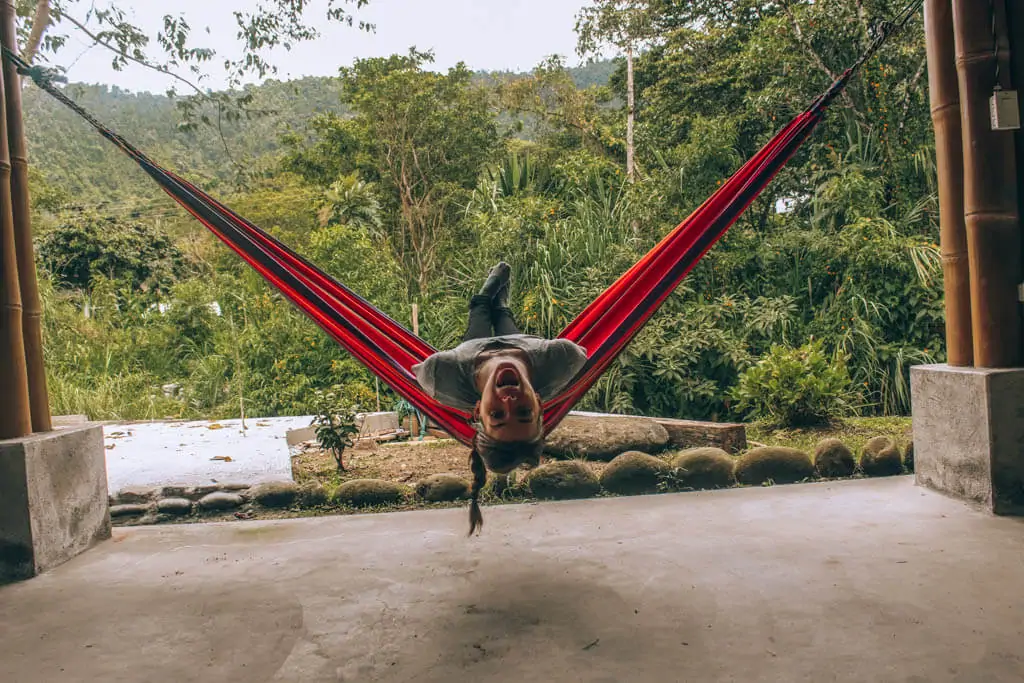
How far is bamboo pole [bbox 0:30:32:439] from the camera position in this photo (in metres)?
1.96

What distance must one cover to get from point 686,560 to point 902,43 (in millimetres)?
4586

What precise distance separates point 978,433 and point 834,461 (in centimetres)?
76

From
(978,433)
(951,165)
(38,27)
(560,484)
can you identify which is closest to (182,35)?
(38,27)

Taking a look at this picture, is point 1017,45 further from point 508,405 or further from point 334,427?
point 334,427

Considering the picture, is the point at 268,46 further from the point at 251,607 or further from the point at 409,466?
the point at 251,607

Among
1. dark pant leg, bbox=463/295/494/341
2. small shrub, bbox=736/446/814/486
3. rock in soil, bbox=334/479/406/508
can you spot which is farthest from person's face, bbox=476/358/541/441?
small shrub, bbox=736/446/814/486

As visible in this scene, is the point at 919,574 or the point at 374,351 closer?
the point at 919,574

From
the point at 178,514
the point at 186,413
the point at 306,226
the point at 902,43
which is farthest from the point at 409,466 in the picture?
the point at 306,226

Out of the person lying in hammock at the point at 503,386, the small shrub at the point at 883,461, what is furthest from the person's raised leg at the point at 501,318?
the small shrub at the point at 883,461

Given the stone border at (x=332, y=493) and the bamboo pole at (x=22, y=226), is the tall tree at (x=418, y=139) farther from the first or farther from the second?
the bamboo pole at (x=22, y=226)

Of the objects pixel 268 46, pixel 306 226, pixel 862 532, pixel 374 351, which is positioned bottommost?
pixel 862 532

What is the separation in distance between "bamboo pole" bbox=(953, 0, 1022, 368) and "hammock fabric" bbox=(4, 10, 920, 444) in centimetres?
24

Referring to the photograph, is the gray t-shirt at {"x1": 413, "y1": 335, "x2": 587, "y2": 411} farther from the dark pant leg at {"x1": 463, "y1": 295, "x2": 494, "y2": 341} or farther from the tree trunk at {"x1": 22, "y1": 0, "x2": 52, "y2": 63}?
the tree trunk at {"x1": 22, "y1": 0, "x2": 52, "y2": 63}

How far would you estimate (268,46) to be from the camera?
4629 mm
